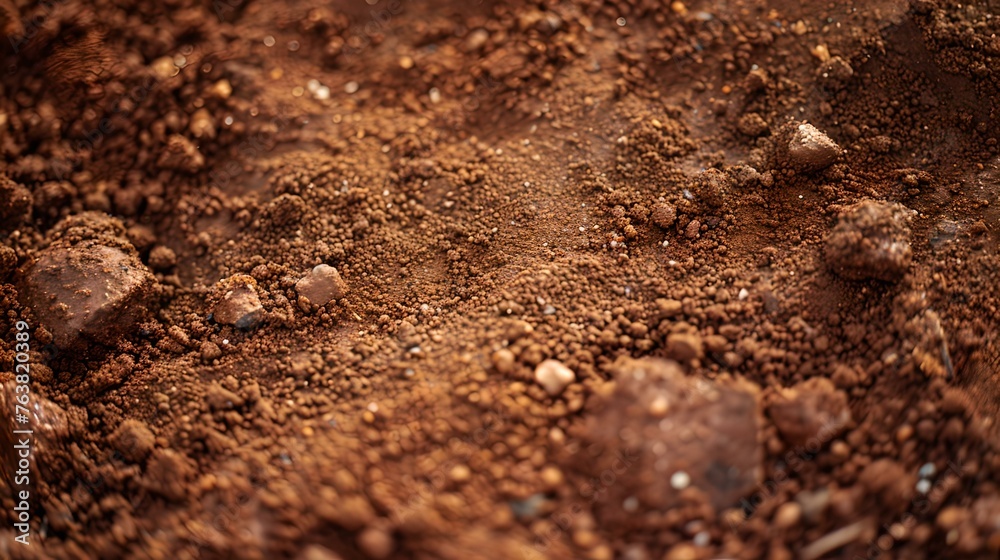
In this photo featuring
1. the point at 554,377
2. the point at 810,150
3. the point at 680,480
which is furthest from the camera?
the point at 810,150

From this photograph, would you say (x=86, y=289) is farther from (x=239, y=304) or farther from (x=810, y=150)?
(x=810, y=150)

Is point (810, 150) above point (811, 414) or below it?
above

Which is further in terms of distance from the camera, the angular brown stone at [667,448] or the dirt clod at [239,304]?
the dirt clod at [239,304]

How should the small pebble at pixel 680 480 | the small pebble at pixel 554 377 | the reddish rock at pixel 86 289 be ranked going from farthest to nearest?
the reddish rock at pixel 86 289 < the small pebble at pixel 554 377 < the small pebble at pixel 680 480

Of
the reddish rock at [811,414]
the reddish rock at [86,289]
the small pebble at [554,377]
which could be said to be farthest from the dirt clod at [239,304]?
the reddish rock at [811,414]

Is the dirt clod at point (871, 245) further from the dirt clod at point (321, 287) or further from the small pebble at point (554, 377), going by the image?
the dirt clod at point (321, 287)

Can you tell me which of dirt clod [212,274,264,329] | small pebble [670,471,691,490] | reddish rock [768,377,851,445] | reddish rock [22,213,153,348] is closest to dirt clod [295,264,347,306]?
dirt clod [212,274,264,329]

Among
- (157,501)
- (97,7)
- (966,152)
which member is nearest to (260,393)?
(157,501)

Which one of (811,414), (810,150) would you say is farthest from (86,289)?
(810,150)
